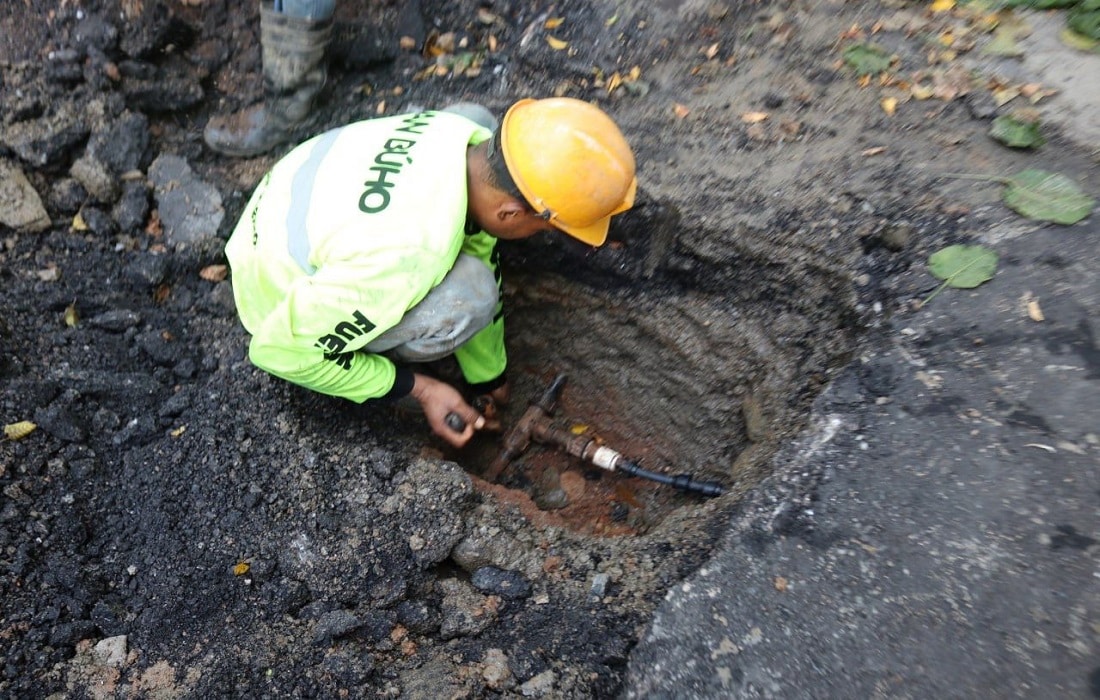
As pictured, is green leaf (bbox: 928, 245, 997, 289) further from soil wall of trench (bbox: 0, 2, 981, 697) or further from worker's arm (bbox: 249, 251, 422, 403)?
worker's arm (bbox: 249, 251, 422, 403)

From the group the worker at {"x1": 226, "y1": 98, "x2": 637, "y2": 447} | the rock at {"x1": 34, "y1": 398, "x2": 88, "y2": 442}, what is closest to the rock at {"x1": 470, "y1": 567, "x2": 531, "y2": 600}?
the worker at {"x1": 226, "y1": 98, "x2": 637, "y2": 447}

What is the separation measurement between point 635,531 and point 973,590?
1501 mm

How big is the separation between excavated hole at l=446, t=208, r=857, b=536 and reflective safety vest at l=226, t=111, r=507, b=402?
860mm

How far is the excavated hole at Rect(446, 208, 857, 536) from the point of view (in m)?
2.61

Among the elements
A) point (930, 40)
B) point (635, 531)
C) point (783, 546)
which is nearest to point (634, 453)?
point (635, 531)

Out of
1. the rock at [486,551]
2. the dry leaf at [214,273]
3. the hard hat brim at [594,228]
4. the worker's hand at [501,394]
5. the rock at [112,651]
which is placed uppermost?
the hard hat brim at [594,228]

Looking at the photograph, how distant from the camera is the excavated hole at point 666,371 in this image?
8.55 feet

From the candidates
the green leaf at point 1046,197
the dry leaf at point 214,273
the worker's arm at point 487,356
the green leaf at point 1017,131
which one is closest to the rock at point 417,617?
the worker's arm at point 487,356

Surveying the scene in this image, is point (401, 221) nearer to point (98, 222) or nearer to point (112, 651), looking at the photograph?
point (112, 651)

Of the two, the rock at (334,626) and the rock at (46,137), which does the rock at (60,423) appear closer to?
the rock at (334,626)

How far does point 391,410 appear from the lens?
9.64 feet

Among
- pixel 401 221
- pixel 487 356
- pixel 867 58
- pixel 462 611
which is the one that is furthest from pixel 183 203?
pixel 867 58

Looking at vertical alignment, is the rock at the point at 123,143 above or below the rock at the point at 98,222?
above

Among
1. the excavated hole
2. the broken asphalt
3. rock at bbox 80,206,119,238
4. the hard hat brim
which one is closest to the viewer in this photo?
the broken asphalt
